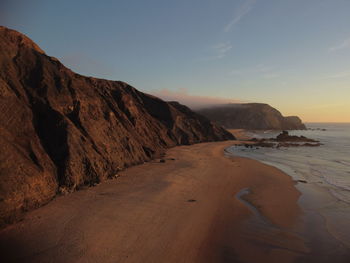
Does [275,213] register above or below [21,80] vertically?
below

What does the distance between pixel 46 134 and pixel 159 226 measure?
9.37m

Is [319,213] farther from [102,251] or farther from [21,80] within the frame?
[21,80]

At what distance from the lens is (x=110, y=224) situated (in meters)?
9.16

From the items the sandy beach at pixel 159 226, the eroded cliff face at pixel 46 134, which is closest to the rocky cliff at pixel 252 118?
the eroded cliff face at pixel 46 134

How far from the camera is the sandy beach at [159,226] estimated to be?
7434 mm

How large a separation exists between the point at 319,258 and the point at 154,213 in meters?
7.09

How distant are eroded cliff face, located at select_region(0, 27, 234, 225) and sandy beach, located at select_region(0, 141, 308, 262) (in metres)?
1.12

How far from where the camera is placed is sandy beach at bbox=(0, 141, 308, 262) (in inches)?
293

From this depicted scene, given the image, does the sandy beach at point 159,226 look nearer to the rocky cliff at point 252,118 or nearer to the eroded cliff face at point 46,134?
the eroded cliff face at point 46,134

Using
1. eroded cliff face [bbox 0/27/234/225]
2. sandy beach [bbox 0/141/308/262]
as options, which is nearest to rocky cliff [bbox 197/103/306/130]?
eroded cliff face [bbox 0/27/234/225]

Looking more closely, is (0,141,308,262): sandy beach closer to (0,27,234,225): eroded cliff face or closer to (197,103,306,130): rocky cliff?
(0,27,234,225): eroded cliff face

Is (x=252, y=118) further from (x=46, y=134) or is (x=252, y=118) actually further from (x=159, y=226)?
(x=159, y=226)

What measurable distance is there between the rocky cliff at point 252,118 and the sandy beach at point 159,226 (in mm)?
128065

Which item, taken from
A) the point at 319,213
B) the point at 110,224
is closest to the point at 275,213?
the point at 319,213
